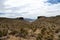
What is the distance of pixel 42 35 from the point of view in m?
29.1

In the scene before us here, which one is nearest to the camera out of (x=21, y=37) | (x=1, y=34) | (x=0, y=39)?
(x=0, y=39)

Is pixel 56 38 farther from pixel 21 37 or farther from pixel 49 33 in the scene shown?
pixel 21 37

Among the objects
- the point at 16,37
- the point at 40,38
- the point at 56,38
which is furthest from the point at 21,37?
the point at 56,38

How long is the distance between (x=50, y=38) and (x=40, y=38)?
1423 mm

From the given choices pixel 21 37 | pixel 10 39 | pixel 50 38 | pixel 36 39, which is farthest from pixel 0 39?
pixel 50 38

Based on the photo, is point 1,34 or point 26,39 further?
point 1,34

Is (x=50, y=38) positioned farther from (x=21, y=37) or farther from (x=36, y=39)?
(x=21, y=37)

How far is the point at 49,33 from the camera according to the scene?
95.8 feet

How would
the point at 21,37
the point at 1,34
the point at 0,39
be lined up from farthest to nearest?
the point at 1,34, the point at 21,37, the point at 0,39

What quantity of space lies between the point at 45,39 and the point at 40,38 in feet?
2.53

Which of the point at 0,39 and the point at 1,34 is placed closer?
the point at 0,39

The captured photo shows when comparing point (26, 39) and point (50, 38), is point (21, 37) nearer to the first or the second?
point (26, 39)

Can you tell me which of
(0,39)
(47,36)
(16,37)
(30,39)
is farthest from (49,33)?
(0,39)

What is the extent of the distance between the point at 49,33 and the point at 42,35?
108 cm
